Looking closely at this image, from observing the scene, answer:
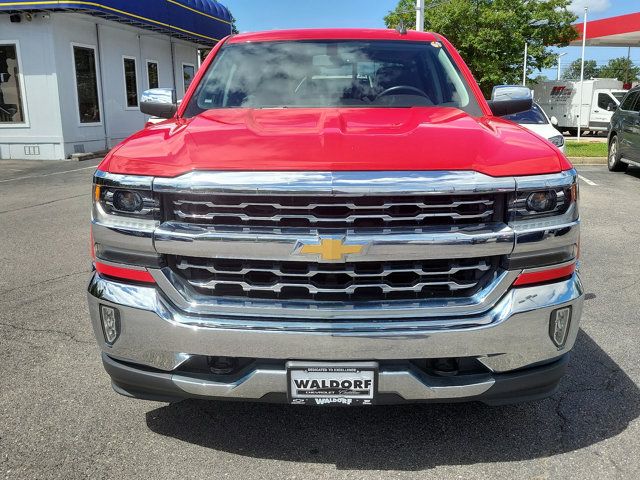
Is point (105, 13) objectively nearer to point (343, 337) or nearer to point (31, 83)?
point (31, 83)

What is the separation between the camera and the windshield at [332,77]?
12.1ft

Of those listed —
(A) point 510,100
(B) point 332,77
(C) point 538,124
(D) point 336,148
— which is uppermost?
(B) point 332,77

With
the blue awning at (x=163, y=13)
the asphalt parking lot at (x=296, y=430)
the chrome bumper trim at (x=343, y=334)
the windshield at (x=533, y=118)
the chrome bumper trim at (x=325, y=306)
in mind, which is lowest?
the asphalt parking lot at (x=296, y=430)

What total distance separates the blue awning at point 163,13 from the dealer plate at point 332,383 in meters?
14.2

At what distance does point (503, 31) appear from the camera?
30141 millimetres

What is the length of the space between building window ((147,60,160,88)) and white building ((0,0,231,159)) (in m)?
0.62

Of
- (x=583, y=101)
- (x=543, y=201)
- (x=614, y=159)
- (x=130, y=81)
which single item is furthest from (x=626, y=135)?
(x=583, y=101)

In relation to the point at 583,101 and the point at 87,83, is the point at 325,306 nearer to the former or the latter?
the point at 87,83

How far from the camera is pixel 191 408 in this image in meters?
3.17

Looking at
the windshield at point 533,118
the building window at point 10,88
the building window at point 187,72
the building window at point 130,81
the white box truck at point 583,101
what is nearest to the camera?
the windshield at point 533,118

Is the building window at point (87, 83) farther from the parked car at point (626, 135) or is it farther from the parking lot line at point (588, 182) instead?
the parked car at point (626, 135)

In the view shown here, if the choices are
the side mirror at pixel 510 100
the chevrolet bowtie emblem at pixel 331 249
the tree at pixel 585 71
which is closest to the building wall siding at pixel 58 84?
the side mirror at pixel 510 100

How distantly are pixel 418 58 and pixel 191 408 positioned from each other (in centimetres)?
258

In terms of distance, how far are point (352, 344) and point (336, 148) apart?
75cm
